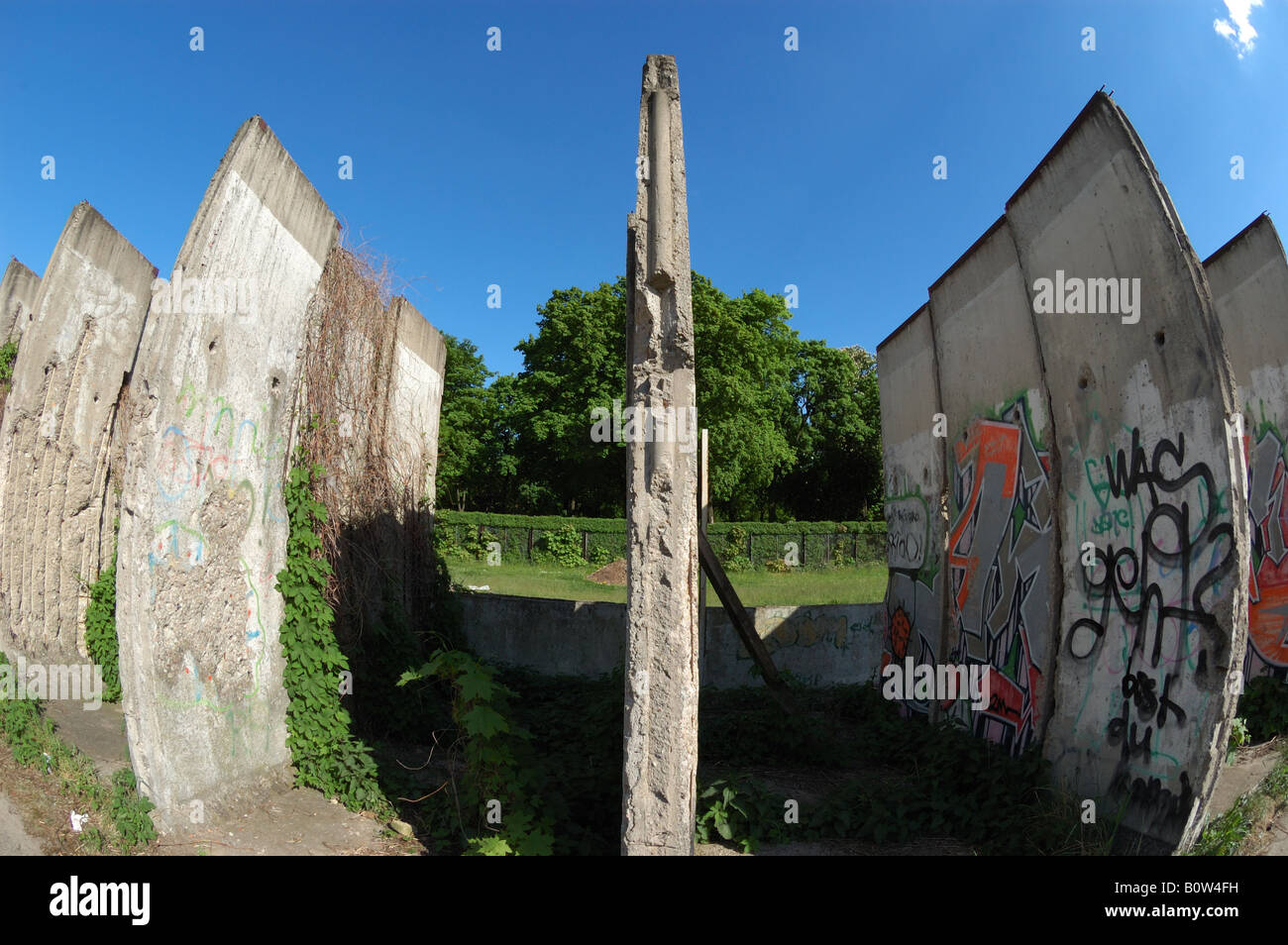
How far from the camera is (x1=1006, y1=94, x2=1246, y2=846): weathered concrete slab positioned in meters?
4.33

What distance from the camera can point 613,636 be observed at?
35.4 feet

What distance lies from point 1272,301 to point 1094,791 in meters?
4.94

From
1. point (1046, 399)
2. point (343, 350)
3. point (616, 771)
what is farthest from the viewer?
point (343, 350)

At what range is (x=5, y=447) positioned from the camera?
323 inches

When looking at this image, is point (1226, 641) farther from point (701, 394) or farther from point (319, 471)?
point (701, 394)

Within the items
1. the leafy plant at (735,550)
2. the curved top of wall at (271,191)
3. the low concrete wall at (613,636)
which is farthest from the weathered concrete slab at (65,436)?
the leafy plant at (735,550)

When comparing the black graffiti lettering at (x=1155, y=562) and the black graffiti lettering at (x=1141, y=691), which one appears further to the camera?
the black graffiti lettering at (x=1141, y=691)

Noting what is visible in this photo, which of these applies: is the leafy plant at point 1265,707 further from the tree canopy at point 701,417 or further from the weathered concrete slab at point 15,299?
the tree canopy at point 701,417

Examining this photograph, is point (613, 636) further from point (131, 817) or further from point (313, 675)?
point (131, 817)

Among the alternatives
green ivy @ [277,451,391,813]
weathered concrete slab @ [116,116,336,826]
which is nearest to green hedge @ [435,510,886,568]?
green ivy @ [277,451,391,813]

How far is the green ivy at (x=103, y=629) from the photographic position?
8609 mm

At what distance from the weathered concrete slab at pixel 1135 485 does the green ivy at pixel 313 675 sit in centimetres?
527

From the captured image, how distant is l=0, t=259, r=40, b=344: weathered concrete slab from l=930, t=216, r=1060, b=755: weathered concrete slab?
11.3 metres

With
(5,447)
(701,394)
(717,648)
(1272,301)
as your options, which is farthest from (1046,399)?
(701,394)
